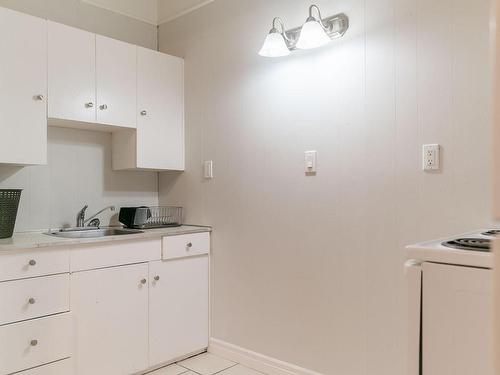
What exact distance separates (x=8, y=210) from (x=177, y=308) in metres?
1.15

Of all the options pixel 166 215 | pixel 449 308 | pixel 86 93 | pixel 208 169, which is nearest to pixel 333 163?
pixel 208 169

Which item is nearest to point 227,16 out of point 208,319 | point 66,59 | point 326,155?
point 66,59

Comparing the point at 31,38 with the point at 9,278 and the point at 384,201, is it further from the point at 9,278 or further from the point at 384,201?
the point at 384,201

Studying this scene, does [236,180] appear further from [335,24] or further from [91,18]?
[91,18]

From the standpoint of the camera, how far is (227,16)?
2.74m

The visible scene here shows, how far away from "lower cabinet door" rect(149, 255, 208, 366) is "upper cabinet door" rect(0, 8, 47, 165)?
3.24 ft

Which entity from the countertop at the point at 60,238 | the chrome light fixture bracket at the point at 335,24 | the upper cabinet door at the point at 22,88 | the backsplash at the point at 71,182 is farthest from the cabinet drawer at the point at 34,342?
the chrome light fixture bracket at the point at 335,24

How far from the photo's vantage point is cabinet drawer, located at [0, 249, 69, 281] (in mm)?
1912

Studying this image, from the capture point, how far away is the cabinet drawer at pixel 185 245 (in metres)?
2.59

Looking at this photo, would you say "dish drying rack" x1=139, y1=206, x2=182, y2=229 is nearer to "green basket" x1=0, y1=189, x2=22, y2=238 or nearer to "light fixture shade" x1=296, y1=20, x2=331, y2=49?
"green basket" x1=0, y1=189, x2=22, y2=238

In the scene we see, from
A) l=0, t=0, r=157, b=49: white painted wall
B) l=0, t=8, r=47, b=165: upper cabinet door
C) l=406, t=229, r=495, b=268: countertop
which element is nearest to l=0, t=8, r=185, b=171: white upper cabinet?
l=0, t=8, r=47, b=165: upper cabinet door

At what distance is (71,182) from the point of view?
2.76 metres

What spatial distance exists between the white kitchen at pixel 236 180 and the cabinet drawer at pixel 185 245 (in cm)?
1

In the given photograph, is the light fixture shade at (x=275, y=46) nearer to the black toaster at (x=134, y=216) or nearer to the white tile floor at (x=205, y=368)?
the black toaster at (x=134, y=216)
